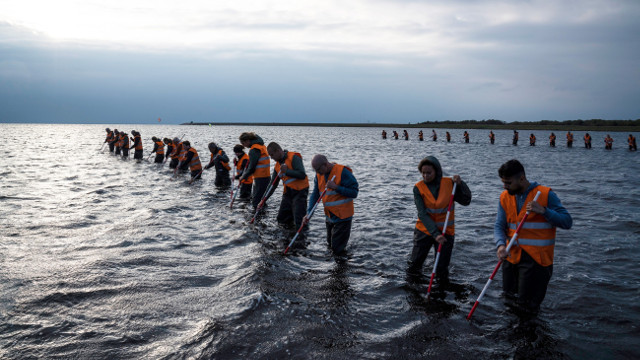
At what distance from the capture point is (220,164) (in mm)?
17594

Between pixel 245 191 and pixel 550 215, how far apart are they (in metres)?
11.8

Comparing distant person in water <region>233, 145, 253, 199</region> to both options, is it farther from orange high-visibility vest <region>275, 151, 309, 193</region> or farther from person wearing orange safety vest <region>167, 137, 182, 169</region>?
person wearing orange safety vest <region>167, 137, 182, 169</region>

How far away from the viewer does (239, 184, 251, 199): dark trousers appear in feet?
49.2

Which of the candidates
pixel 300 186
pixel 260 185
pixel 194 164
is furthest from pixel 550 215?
pixel 194 164

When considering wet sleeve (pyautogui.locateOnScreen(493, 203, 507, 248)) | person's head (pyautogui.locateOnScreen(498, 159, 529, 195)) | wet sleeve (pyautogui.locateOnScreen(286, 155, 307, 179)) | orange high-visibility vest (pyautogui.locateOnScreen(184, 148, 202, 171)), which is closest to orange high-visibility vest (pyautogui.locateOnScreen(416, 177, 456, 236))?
wet sleeve (pyautogui.locateOnScreen(493, 203, 507, 248))

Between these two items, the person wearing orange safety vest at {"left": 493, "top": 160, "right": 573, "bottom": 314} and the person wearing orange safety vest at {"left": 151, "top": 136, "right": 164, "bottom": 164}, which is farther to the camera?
the person wearing orange safety vest at {"left": 151, "top": 136, "right": 164, "bottom": 164}

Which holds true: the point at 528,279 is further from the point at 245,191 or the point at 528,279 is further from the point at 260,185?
the point at 245,191

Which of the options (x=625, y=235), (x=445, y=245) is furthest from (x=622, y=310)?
(x=625, y=235)

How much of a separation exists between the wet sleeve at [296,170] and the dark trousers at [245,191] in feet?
18.8

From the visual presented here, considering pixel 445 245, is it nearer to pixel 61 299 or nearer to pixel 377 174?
pixel 61 299

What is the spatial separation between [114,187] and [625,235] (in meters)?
18.9

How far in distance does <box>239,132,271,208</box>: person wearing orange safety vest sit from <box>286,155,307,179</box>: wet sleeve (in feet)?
8.02

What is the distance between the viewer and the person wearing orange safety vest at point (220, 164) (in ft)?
56.6

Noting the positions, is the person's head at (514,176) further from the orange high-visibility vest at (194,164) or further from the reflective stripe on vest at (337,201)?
the orange high-visibility vest at (194,164)
